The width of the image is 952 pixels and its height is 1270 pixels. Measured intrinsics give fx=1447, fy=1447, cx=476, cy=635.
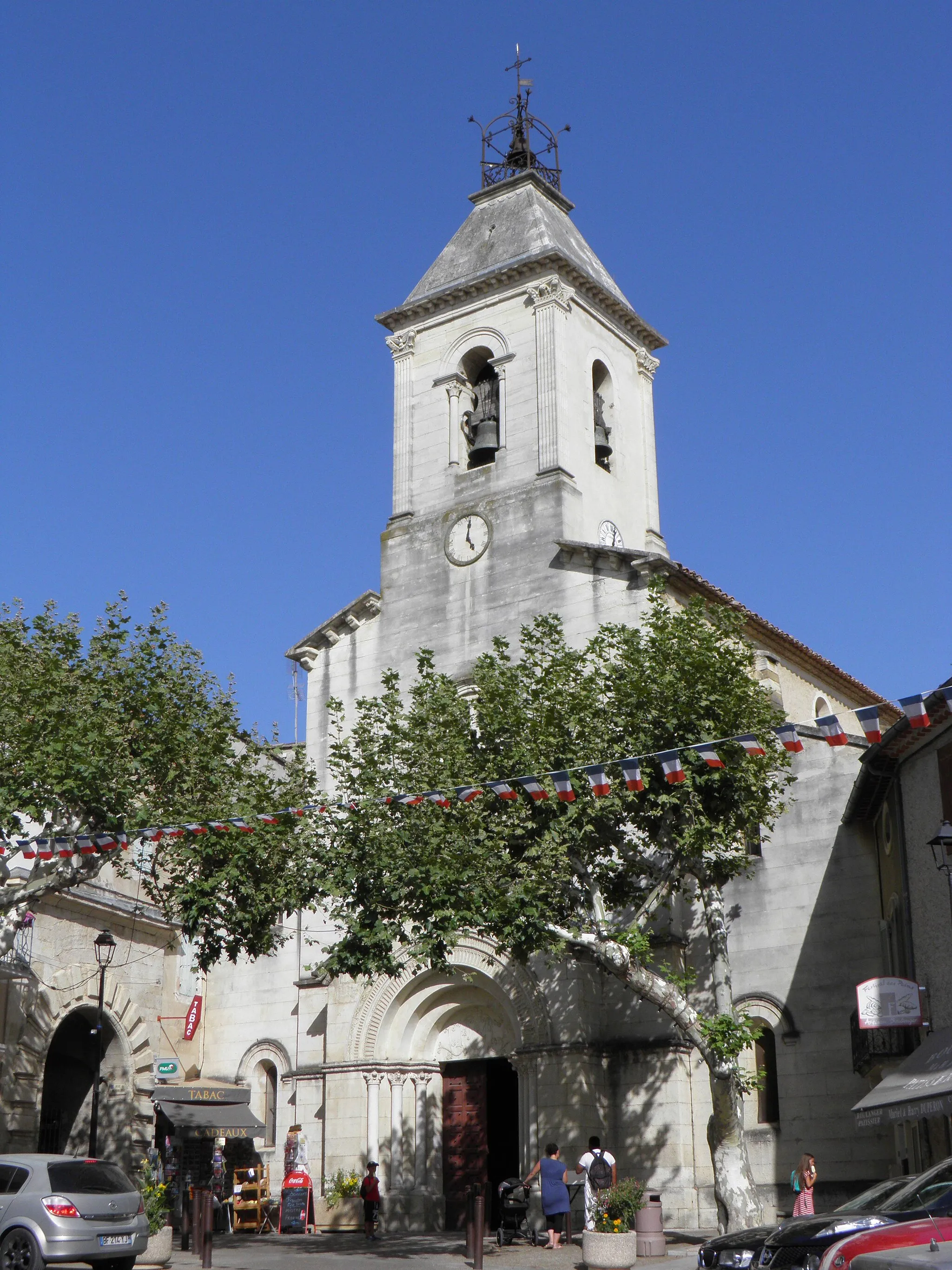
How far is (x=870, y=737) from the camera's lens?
630 inches

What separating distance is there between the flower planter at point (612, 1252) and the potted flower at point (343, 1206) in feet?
29.8

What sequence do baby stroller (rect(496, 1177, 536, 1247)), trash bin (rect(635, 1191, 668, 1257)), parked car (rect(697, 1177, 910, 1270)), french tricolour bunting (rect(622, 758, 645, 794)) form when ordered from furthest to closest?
baby stroller (rect(496, 1177, 536, 1247))
trash bin (rect(635, 1191, 668, 1257))
french tricolour bunting (rect(622, 758, 645, 794))
parked car (rect(697, 1177, 910, 1270))

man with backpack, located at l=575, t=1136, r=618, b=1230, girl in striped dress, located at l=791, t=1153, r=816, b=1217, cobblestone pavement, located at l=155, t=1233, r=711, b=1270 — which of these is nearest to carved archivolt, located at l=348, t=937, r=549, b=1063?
cobblestone pavement, located at l=155, t=1233, r=711, b=1270

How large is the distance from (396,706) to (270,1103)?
540 inches

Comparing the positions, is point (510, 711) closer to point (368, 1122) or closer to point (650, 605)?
point (650, 605)

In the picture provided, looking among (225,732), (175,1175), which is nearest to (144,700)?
(225,732)

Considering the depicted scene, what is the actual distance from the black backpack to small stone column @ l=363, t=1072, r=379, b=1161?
704 centimetres

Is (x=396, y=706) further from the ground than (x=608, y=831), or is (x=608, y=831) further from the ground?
(x=396, y=706)

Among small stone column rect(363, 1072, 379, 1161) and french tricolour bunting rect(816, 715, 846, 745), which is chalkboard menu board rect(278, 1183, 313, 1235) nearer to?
small stone column rect(363, 1072, 379, 1161)

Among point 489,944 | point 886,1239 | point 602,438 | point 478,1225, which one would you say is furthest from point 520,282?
point 886,1239

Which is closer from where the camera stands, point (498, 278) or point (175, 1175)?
point (175, 1175)

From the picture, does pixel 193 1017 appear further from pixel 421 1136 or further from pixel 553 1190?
pixel 553 1190

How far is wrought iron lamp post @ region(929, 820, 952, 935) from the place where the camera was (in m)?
17.8

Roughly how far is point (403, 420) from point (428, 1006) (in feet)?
45.0
